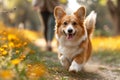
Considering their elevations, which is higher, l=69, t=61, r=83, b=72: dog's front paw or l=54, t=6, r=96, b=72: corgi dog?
l=54, t=6, r=96, b=72: corgi dog

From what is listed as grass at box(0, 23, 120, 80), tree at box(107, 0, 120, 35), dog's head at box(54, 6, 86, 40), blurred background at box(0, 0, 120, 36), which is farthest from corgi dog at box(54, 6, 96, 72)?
tree at box(107, 0, 120, 35)

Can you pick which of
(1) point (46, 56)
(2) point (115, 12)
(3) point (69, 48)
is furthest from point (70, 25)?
(2) point (115, 12)

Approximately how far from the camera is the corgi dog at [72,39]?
772cm

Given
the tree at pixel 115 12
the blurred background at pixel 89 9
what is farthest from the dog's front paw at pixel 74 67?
the tree at pixel 115 12

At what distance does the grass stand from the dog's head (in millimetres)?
649

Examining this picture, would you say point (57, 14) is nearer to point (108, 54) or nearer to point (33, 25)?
point (108, 54)

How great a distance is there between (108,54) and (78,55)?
18.9ft

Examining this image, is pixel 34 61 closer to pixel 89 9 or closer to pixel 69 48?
pixel 69 48

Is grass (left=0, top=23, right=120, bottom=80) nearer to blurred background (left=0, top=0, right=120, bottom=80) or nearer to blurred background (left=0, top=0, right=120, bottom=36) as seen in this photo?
blurred background (left=0, top=0, right=120, bottom=80)

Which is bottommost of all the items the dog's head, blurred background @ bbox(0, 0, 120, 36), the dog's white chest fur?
the dog's white chest fur

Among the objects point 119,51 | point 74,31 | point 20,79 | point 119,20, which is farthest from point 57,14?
point 119,20

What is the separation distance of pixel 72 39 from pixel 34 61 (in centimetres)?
82

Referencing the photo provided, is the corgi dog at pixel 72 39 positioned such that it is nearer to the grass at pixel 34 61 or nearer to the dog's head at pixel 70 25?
the dog's head at pixel 70 25

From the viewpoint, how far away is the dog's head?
302 inches
